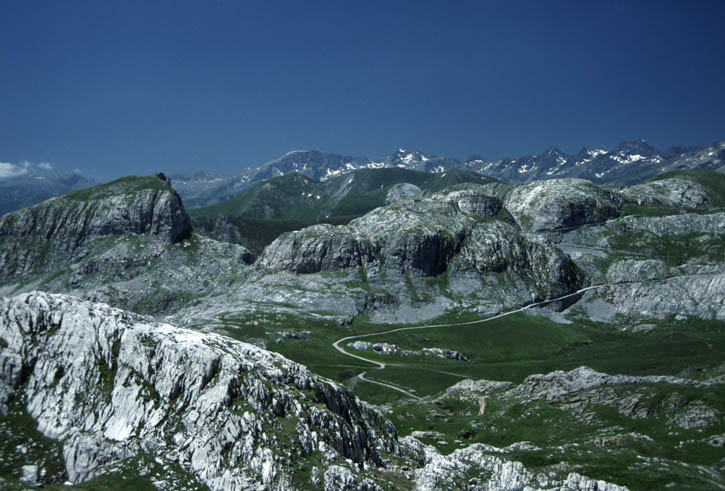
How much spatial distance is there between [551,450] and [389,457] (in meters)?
24.4

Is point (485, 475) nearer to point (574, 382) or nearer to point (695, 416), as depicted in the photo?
point (695, 416)

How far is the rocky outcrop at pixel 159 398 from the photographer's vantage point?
2291 inches

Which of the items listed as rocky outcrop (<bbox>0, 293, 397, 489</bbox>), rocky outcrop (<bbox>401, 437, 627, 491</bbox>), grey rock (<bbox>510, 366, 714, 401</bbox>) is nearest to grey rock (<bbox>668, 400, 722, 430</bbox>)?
grey rock (<bbox>510, 366, 714, 401</bbox>)

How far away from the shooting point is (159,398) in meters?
63.1

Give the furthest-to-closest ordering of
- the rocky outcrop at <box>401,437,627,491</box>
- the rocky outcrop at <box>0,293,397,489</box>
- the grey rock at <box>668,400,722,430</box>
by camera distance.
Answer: the grey rock at <box>668,400,722,430</box>
the rocky outcrop at <box>401,437,627,491</box>
the rocky outcrop at <box>0,293,397,489</box>

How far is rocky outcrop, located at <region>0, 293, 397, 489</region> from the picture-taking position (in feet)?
191

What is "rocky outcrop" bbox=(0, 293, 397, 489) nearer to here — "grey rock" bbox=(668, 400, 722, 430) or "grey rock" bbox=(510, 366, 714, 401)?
"grey rock" bbox=(668, 400, 722, 430)

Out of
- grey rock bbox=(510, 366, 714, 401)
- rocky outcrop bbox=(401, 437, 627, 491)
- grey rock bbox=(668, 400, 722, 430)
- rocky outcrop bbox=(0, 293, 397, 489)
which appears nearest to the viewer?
rocky outcrop bbox=(0, 293, 397, 489)

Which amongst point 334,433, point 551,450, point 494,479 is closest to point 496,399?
point 551,450

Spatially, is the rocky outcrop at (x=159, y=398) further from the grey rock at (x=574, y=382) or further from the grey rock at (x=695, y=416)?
the grey rock at (x=574, y=382)

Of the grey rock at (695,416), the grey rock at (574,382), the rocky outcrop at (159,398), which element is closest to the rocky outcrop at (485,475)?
the rocky outcrop at (159,398)

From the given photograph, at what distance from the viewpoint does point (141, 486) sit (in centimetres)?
5441

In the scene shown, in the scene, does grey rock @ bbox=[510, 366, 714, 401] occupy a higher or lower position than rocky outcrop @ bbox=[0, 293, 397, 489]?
lower

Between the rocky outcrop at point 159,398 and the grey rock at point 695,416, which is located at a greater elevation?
the rocky outcrop at point 159,398
